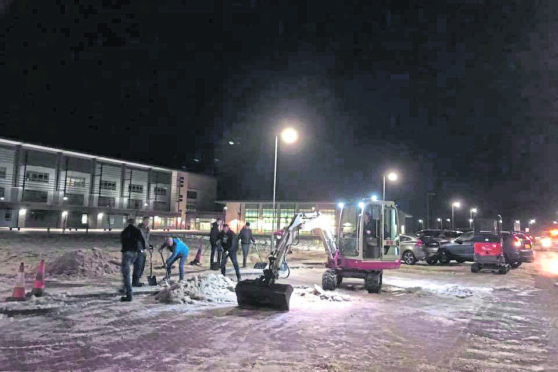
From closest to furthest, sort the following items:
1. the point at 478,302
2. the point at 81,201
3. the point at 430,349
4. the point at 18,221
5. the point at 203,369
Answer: the point at 203,369, the point at 430,349, the point at 478,302, the point at 18,221, the point at 81,201

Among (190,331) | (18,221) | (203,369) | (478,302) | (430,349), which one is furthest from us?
(18,221)

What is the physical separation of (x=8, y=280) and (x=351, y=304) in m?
10.1

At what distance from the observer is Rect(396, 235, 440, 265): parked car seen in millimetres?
24062

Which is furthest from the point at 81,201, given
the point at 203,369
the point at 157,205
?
the point at 203,369

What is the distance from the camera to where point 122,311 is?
30.7 feet

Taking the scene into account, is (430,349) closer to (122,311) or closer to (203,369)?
(203,369)

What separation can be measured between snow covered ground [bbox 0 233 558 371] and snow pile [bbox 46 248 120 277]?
523mm

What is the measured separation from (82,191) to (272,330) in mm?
64728

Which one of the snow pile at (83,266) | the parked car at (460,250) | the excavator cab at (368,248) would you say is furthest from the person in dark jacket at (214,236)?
the parked car at (460,250)

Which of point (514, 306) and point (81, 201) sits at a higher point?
point (81, 201)

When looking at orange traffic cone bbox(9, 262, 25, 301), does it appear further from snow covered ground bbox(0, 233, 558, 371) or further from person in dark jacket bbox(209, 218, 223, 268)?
person in dark jacket bbox(209, 218, 223, 268)

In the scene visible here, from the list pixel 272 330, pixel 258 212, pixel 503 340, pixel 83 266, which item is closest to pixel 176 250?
pixel 83 266

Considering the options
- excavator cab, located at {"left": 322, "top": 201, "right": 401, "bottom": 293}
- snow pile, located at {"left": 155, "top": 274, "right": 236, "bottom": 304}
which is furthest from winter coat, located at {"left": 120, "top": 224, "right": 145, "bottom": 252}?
excavator cab, located at {"left": 322, "top": 201, "right": 401, "bottom": 293}

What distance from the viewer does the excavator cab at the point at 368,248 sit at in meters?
13.0
